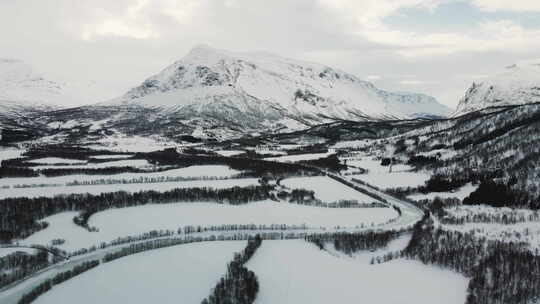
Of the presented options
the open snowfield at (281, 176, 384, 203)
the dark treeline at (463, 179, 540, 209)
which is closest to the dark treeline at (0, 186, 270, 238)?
the open snowfield at (281, 176, 384, 203)

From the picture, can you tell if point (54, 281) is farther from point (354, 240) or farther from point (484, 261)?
point (484, 261)

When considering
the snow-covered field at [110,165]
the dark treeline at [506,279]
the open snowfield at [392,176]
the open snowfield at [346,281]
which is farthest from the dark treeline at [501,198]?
the snow-covered field at [110,165]

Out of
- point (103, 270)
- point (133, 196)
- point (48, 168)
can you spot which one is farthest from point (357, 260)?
point (48, 168)

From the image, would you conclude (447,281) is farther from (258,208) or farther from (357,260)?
(258,208)

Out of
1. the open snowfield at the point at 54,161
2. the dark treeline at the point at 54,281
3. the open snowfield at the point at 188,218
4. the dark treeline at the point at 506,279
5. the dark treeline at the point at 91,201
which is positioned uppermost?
the open snowfield at the point at 54,161

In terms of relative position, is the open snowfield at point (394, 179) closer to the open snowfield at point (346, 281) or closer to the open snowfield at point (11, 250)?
the open snowfield at point (346, 281)

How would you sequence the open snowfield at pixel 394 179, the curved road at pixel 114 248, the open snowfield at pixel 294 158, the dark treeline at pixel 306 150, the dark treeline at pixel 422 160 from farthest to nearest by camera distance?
the dark treeline at pixel 306 150
the open snowfield at pixel 294 158
the dark treeline at pixel 422 160
the open snowfield at pixel 394 179
the curved road at pixel 114 248

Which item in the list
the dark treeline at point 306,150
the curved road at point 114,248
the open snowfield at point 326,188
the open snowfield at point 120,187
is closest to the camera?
the curved road at point 114,248

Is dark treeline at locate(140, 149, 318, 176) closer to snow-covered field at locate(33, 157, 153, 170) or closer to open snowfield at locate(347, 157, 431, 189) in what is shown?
snow-covered field at locate(33, 157, 153, 170)
